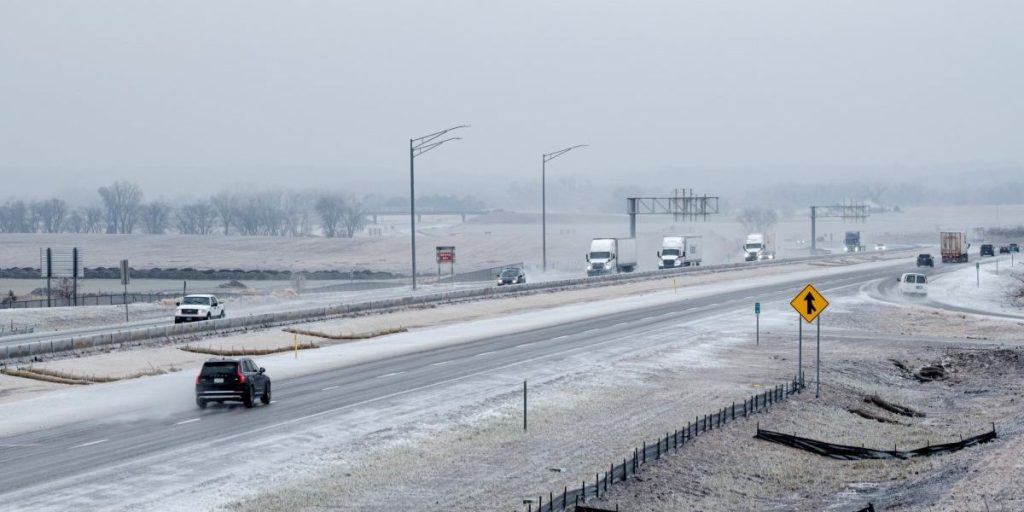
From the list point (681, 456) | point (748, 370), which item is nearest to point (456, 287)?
point (748, 370)

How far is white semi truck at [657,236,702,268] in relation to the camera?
4867 inches

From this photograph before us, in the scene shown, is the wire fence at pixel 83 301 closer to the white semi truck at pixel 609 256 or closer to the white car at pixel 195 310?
the white car at pixel 195 310

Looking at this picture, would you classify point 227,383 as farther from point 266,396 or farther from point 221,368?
point 266,396

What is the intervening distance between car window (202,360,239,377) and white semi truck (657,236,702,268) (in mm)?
92211

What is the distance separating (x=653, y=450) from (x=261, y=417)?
11531 millimetres

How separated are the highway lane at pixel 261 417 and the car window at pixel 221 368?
1066mm

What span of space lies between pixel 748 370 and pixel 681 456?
18.9m

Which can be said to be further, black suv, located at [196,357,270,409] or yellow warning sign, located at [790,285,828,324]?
yellow warning sign, located at [790,285,828,324]

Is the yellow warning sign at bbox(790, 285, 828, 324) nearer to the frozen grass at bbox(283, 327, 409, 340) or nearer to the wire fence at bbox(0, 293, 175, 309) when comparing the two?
the frozen grass at bbox(283, 327, 409, 340)

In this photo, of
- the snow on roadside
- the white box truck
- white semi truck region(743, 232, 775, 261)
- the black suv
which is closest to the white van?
the snow on roadside

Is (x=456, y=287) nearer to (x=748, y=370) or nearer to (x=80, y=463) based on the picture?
(x=748, y=370)

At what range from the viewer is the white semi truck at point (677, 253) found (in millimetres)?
123625

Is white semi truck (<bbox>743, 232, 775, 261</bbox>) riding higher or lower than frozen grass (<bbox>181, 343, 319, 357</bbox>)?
higher

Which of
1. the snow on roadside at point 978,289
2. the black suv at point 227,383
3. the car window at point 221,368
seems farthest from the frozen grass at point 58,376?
the snow on roadside at point 978,289
